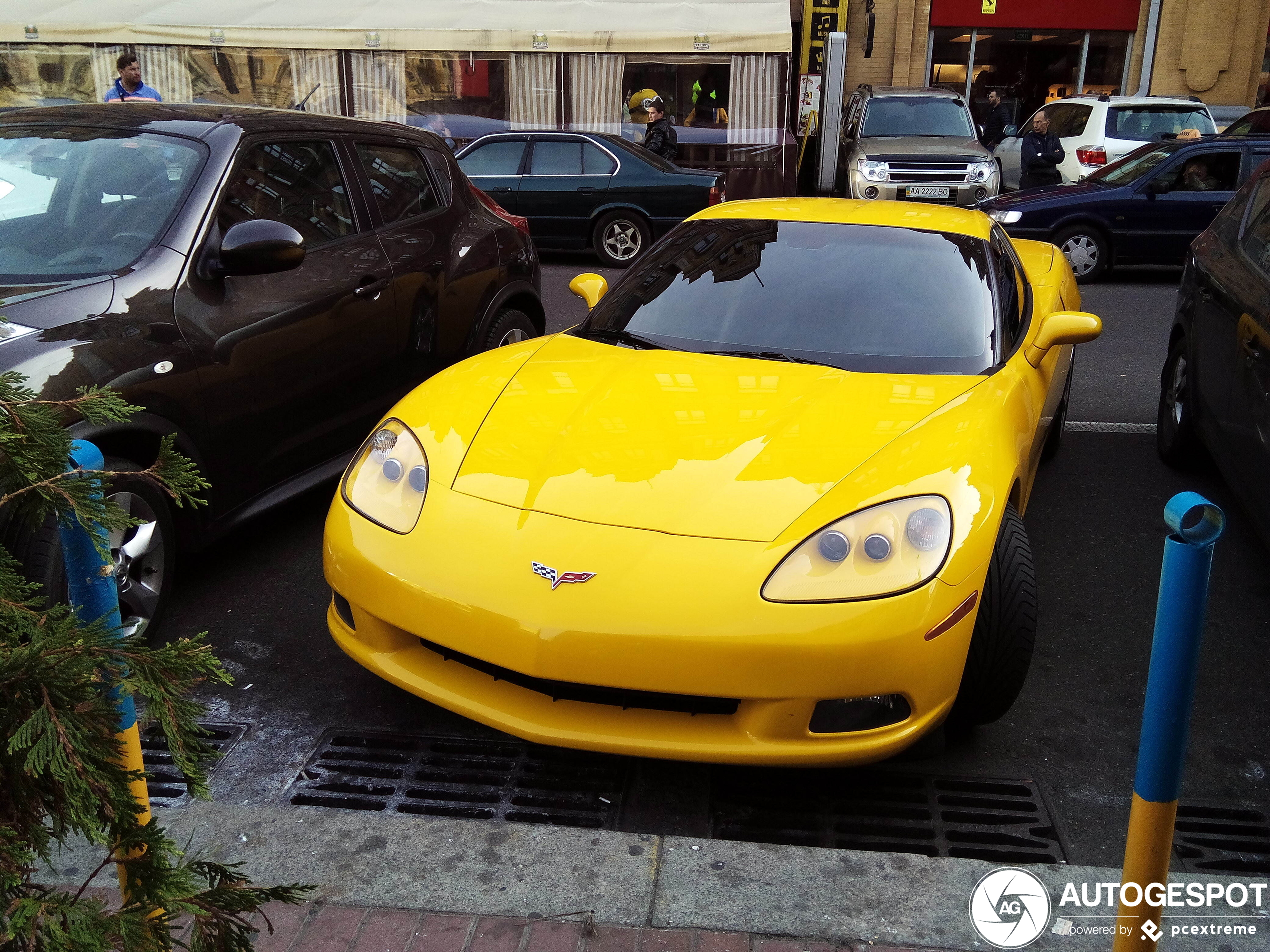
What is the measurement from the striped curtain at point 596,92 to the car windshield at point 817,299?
12.0 meters

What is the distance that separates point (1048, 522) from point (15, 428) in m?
4.24

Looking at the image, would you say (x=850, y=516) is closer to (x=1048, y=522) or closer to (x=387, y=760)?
(x=387, y=760)

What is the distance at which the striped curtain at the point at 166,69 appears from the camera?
1602 centimetres

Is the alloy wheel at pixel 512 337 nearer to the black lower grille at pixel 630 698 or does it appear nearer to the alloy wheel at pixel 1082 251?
the black lower grille at pixel 630 698

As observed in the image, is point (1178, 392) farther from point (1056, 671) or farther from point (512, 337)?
point (512, 337)

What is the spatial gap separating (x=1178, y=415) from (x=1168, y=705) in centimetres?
410

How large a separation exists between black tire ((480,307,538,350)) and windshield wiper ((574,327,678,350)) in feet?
4.71

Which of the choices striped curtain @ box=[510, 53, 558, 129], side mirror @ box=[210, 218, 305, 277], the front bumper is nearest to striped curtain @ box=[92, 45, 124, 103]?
striped curtain @ box=[510, 53, 558, 129]

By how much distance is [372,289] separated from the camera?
4664 millimetres

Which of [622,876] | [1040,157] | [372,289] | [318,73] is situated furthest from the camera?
[318,73]

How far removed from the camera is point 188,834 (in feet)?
8.42

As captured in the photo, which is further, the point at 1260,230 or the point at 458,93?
the point at 458,93

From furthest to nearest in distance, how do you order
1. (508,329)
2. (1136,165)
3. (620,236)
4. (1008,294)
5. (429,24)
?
(429,24)
(620,236)
(1136,165)
(508,329)
(1008,294)

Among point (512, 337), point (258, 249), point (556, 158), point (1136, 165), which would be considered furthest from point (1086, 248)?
point (258, 249)
